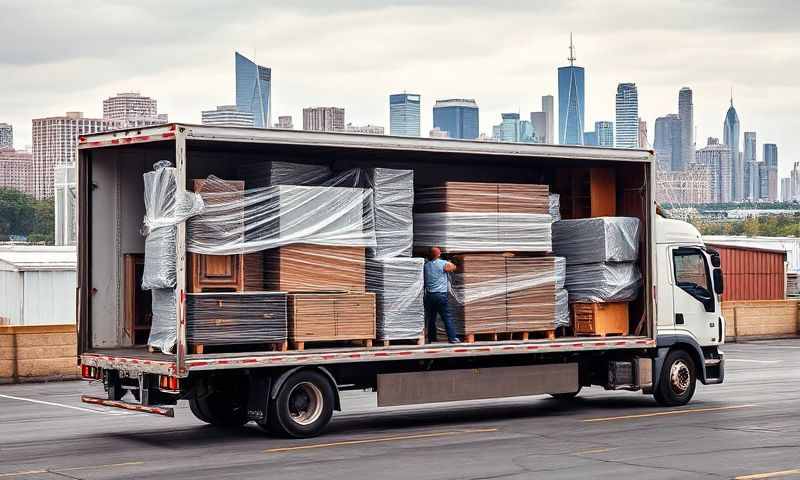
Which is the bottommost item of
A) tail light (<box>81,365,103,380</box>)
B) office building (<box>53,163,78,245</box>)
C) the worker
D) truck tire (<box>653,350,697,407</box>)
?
truck tire (<box>653,350,697,407</box>)

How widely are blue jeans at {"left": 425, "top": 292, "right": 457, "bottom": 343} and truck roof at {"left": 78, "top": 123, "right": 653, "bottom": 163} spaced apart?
6.40ft

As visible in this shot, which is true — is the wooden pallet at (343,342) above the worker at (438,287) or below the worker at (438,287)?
below


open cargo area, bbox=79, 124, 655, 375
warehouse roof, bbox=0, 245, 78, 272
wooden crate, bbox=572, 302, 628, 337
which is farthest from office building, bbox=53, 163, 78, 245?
wooden crate, bbox=572, 302, 628, 337

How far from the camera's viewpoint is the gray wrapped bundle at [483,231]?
52.7 ft

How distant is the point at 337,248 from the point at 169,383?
9.22 ft

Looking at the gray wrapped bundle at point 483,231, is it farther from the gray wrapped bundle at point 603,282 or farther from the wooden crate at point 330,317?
the wooden crate at point 330,317

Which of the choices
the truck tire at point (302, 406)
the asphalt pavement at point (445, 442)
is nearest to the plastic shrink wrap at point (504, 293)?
the asphalt pavement at point (445, 442)

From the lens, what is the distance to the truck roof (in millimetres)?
13383

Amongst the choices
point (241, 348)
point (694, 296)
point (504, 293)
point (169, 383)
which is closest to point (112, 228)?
point (241, 348)

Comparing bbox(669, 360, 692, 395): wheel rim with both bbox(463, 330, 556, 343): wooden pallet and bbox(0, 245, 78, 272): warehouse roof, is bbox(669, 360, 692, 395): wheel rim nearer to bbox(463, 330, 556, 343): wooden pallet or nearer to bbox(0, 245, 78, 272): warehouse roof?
bbox(463, 330, 556, 343): wooden pallet

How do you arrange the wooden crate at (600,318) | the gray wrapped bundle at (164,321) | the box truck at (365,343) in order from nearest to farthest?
the gray wrapped bundle at (164,321), the box truck at (365,343), the wooden crate at (600,318)

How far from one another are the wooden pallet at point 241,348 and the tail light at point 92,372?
1.68 metres

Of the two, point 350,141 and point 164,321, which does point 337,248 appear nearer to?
point 350,141

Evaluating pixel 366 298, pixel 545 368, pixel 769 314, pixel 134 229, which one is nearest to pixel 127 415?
pixel 134 229
